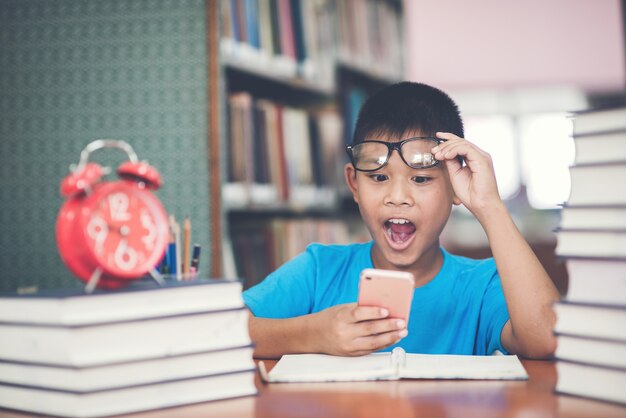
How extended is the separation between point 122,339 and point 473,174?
0.74 metres

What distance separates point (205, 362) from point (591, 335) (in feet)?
1.43

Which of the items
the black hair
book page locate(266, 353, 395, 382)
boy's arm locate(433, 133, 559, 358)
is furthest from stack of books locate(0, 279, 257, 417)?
the black hair

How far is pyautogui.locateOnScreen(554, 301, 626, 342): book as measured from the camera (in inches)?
28.2

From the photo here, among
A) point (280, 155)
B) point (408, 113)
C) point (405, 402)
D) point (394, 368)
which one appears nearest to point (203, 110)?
point (280, 155)

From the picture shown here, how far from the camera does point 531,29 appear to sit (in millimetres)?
6512

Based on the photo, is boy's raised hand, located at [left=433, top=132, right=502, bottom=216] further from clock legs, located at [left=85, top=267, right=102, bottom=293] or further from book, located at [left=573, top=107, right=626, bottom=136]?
clock legs, located at [left=85, top=267, right=102, bottom=293]

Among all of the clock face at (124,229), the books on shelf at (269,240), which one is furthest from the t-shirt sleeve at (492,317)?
A: the books on shelf at (269,240)

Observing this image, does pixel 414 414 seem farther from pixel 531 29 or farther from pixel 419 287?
pixel 531 29

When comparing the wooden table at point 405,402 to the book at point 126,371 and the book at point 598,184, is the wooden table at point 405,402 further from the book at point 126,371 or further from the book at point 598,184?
the book at point 598,184

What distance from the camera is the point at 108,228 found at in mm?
725

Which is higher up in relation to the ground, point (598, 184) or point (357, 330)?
point (598, 184)

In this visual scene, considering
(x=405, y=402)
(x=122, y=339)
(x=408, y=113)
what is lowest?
(x=405, y=402)

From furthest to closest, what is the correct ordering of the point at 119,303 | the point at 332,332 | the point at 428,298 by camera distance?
the point at 428,298, the point at 332,332, the point at 119,303

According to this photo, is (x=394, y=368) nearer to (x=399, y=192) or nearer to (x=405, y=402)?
(x=405, y=402)
